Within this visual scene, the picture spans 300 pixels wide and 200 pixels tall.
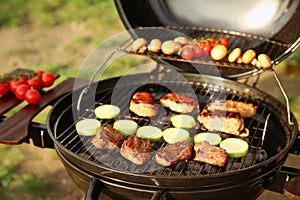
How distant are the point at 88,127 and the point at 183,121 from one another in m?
0.69

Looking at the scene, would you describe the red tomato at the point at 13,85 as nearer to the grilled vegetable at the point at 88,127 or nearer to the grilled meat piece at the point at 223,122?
the grilled vegetable at the point at 88,127

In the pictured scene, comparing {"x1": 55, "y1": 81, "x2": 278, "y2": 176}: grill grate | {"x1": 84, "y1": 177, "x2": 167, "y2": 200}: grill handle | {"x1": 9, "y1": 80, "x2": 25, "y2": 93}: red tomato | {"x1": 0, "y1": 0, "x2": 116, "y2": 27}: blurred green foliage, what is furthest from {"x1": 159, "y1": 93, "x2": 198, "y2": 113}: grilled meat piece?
{"x1": 0, "y1": 0, "x2": 116, "y2": 27}: blurred green foliage

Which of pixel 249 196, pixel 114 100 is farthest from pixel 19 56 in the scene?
pixel 249 196

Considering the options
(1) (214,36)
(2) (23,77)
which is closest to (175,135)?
(1) (214,36)

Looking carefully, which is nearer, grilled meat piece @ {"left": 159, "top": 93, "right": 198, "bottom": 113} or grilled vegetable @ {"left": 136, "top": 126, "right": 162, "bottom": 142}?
grilled vegetable @ {"left": 136, "top": 126, "right": 162, "bottom": 142}

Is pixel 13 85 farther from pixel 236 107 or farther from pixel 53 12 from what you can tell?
pixel 53 12

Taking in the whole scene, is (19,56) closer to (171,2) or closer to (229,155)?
(171,2)

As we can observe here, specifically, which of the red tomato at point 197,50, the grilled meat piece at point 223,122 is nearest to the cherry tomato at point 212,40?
the red tomato at point 197,50

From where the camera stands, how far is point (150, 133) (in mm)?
3098

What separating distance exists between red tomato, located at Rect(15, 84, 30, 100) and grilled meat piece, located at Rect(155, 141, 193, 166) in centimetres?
146

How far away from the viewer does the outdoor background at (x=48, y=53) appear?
4.54m

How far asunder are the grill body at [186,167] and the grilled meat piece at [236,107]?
8 cm

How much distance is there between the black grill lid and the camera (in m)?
3.51

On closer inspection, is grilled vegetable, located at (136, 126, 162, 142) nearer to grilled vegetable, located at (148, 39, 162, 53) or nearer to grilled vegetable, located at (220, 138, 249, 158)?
grilled vegetable, located at (220, 138, 249, 158)
